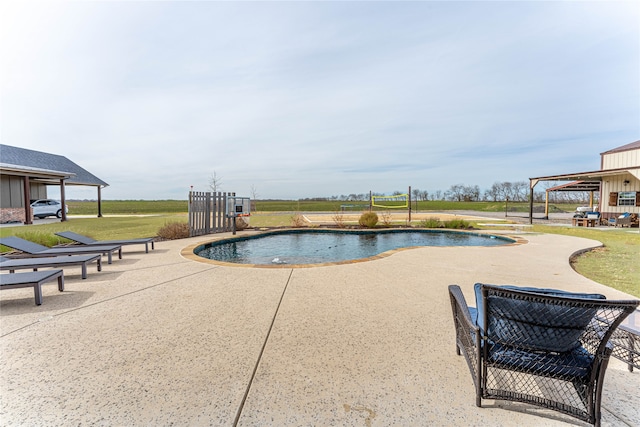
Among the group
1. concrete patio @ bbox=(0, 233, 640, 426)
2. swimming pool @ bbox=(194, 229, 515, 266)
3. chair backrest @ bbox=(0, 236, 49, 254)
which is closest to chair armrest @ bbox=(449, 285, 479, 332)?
concrete patio @ bbox=(0, 233, 640, 426)

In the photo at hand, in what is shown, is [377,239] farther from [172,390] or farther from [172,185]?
[172,185]

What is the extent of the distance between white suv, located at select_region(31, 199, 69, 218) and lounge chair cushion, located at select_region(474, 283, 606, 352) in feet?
78.7

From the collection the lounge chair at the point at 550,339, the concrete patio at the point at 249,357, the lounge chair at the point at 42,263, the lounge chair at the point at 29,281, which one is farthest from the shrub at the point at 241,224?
the lounge chair at the point at 550,339

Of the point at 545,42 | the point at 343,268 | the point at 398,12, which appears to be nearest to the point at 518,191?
the point at 545,42

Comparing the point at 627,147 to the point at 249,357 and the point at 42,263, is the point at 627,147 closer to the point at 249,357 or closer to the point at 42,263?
the point at 249,357

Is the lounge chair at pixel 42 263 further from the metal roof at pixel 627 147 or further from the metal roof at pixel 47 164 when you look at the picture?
the metal roof at pixel 627 147

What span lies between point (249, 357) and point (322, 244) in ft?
22.9

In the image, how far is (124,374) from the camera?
6.55 feet

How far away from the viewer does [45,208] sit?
1781 cm

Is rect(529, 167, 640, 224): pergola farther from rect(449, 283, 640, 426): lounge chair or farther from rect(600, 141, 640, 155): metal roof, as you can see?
rect(449, 283, 640, 426): lounge chair

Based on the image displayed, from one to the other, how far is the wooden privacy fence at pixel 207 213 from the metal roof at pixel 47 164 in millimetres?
11107

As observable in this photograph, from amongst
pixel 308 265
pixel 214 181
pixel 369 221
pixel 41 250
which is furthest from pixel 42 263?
pixel 214 181

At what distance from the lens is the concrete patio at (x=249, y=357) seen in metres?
1.63

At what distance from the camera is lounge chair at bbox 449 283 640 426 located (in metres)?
1.38
